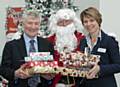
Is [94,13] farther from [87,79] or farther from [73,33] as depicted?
[73,33]

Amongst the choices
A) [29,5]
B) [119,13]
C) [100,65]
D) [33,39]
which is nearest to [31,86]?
[33,39]

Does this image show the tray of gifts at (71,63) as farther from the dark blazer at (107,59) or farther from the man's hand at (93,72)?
the dark blazer at (107,59)

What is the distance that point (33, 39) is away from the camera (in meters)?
2.76

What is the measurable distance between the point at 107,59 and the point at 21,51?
Result: 0.74 meters

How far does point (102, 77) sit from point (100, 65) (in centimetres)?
Result: 13

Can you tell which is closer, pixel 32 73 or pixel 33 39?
pixel 32 73

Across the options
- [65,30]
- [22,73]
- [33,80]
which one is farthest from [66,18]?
[22,73]

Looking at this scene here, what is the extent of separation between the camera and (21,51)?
2713 millimetres

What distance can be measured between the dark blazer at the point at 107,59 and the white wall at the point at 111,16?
123 inches

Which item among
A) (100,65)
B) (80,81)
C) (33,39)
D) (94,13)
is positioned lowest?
(80,81)

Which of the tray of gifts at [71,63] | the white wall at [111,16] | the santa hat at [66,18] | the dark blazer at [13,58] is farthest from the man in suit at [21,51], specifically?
the white wall at [111,16]

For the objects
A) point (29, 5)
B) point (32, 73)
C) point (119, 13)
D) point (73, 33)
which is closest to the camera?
point (32, 73)

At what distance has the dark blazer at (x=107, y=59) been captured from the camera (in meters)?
2.72

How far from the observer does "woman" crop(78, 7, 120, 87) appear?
8.91ft
